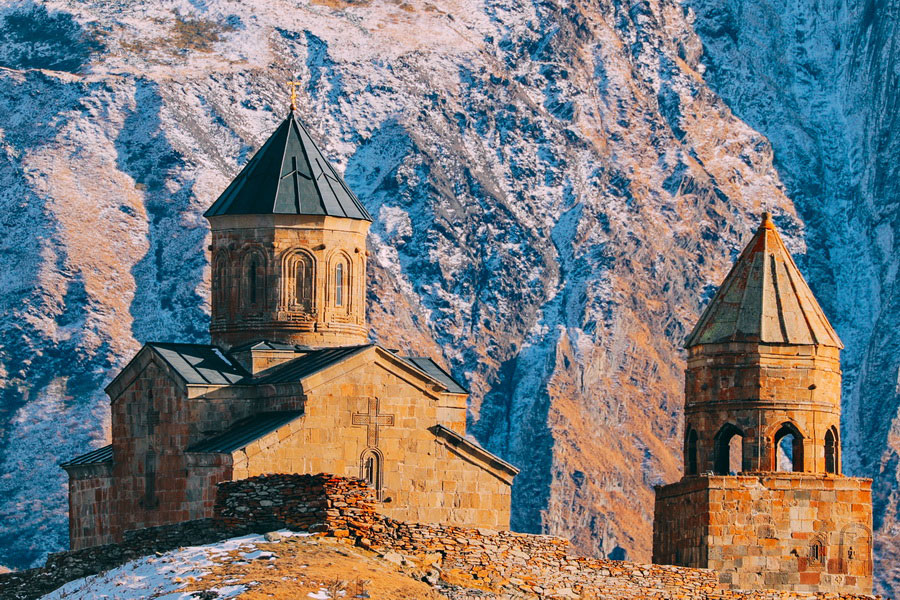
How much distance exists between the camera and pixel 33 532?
136000mm

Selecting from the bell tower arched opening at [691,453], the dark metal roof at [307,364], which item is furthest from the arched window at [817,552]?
the dark metal roof at [307,364]

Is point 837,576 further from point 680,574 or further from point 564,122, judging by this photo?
point 564,122

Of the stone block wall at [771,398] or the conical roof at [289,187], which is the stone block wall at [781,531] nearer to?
the stone block wall at [771,398]

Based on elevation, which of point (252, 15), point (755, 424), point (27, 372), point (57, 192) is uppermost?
point (252, 15)

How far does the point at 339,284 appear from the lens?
188ft

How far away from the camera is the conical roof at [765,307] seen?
55.1 m

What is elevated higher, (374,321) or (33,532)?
(374,321)

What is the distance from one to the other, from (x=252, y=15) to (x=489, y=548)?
11580 cm

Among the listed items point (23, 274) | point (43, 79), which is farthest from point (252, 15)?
point (23, 274)

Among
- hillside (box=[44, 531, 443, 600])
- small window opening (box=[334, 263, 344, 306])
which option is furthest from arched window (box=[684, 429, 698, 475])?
hillside (box=[44, 531, 443, 600])

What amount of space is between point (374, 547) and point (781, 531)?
11845 millimetres

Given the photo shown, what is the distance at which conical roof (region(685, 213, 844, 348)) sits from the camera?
55.1 meters

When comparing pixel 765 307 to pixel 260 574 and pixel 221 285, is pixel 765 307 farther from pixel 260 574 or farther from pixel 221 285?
pixel 260 574

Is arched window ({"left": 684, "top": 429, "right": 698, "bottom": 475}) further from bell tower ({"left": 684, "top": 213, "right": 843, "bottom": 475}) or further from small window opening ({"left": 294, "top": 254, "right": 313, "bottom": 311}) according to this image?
small window opening ({"left": 294, "top": 254, "right": 313, "bottom": 311})
